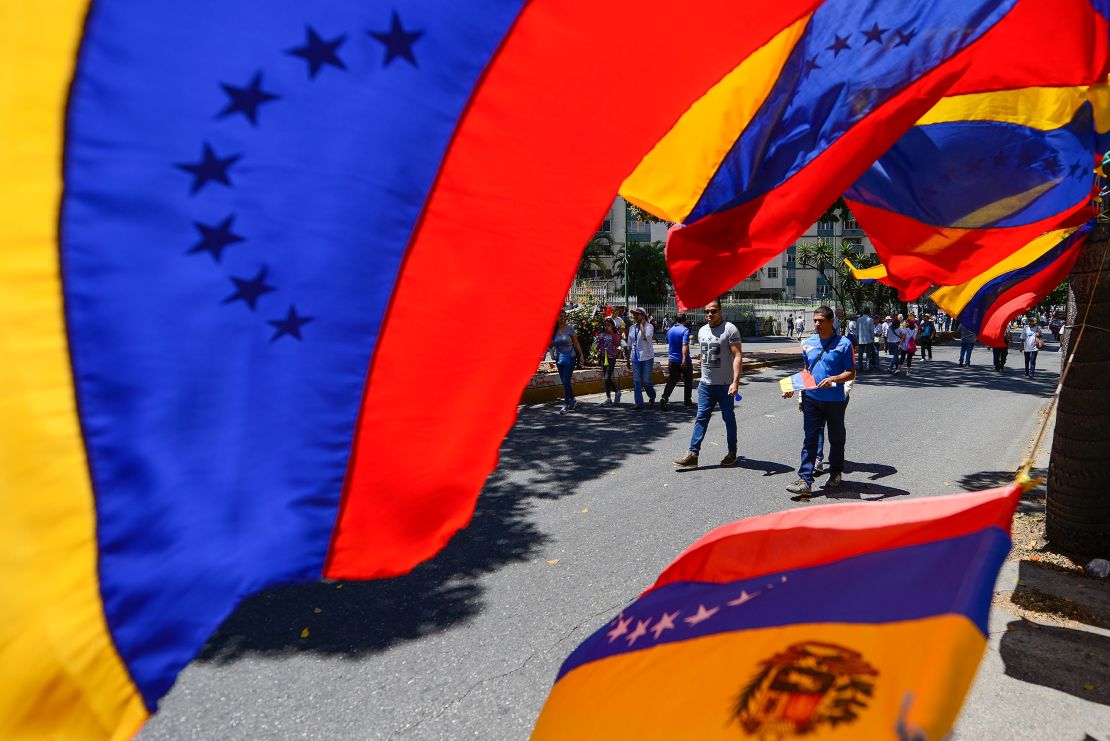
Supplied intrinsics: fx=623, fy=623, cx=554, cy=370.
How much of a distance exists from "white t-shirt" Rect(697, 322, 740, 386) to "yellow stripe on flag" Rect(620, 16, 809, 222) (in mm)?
4305

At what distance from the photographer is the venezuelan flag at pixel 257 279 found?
3.94 feet

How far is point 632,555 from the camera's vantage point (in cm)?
474

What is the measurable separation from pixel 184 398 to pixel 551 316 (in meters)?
0.91

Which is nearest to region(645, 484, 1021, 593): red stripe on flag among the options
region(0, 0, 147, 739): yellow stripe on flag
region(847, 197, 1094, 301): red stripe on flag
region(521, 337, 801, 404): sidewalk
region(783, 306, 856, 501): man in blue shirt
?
region(0, 0, 147, 739): yellow stripe on flag

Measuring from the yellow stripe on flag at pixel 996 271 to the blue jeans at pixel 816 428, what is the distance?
1730 mm

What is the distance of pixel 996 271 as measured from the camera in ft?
13.3

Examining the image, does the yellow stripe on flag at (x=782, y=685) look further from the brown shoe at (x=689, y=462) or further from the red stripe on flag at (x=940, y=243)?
the brown shoe at (x=689, y=462)

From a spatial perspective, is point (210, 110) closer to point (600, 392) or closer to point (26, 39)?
point (26, 39)

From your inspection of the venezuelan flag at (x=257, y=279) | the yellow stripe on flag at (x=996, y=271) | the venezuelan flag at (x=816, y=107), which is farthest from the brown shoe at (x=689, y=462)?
the venezuelan flag at (x=257, y=279)

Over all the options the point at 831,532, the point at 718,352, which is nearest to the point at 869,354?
the point at 718,352

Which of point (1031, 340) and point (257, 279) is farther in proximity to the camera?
point (1031, 340)

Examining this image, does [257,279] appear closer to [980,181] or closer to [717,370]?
[980,181]

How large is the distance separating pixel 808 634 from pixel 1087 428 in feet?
12.4

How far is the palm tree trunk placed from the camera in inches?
157
